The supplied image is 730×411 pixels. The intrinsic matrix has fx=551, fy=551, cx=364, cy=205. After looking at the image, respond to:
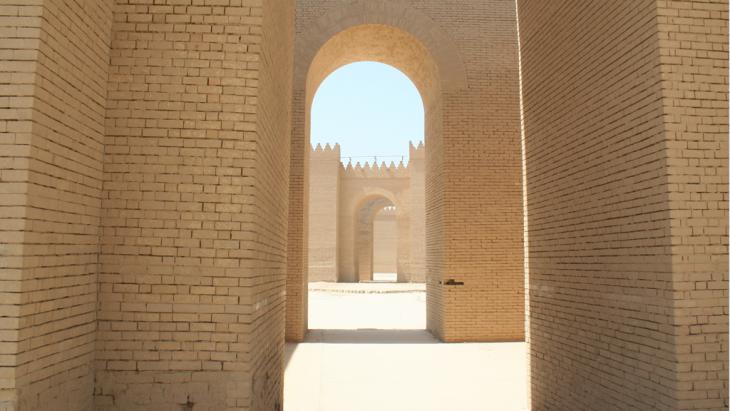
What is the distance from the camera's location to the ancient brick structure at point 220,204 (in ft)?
10.6

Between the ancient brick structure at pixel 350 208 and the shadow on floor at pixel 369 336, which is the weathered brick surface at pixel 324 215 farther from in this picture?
the shadow on floor at pixel 369 336

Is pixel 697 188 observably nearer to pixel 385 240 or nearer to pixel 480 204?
pixel 480 204

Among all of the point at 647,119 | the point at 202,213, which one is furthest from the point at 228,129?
the point at 647,119

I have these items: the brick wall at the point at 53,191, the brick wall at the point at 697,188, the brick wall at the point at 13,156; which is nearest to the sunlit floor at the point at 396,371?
the brick wall at the point at 697,188

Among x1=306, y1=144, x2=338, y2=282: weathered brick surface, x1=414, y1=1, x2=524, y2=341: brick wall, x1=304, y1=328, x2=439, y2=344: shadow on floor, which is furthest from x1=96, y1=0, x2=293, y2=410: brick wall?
x1=306, y1=144, x2=338, y2=282: weathered brick surface

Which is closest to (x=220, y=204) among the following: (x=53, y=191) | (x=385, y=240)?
(x=53, y=191)

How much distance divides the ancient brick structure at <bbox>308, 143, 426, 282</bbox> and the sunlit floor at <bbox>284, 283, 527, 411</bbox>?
15.0 m

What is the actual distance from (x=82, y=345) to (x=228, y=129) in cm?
181

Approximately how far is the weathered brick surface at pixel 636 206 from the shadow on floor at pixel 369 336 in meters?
5.83

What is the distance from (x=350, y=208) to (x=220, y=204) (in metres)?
28.0

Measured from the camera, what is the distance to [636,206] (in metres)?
4.43

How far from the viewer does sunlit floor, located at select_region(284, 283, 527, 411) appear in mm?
7008

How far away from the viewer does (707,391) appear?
12.8 ft

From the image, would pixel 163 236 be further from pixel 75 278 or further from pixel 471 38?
pixel 471 38
